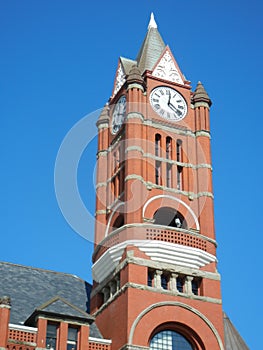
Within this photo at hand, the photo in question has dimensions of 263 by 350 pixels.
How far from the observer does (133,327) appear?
1869 inches

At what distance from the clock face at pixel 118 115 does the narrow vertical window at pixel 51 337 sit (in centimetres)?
1702

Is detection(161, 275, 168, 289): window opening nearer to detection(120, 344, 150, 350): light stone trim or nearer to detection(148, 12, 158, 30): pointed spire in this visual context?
detection(120, 344, 150, 350): light stone trim

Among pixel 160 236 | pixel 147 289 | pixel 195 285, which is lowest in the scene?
pixel 147 289

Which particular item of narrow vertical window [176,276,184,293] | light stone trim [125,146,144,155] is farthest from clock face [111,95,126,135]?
narrow vertical window [176,276,184,293]

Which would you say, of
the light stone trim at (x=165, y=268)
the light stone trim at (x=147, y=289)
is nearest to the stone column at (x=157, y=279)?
the light stone trim at (x=165, y=268)

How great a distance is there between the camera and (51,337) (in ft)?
156

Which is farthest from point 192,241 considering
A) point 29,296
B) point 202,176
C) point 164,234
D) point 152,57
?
point 152,57

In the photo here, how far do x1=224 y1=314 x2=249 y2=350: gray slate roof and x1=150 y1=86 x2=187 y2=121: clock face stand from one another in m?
15.9

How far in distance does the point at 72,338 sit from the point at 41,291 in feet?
24.2

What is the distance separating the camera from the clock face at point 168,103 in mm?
58375

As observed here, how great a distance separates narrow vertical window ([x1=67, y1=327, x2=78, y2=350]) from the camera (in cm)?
4759

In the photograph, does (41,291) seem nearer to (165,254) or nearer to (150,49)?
(165,254)

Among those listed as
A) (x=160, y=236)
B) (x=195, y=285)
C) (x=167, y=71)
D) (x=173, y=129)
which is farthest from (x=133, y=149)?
(x=195, y=285)

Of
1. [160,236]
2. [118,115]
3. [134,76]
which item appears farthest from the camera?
[118,115]
